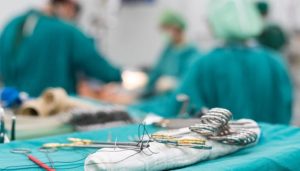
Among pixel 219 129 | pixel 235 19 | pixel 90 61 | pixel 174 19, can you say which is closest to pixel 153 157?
pixel 219 129

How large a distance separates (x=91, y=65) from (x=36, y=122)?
1.14 m

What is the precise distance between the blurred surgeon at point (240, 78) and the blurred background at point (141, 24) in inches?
37.3

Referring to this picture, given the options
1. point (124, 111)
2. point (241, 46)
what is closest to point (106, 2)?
point (241, 46)

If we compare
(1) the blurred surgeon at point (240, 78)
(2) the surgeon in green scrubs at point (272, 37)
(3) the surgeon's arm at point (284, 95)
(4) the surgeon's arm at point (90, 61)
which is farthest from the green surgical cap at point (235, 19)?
(2) the surgeon in green scrubs at point (272, 37)

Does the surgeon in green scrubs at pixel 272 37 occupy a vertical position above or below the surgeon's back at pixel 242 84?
above

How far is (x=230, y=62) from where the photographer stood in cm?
229

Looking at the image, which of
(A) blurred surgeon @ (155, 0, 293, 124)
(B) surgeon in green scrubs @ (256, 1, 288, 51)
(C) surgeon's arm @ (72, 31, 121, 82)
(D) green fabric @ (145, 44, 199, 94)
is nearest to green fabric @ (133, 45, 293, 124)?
(A) blurred surgeon @ (155, 0, 293, 124)

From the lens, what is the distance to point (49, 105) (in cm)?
197

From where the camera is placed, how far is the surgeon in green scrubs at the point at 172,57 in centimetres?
366

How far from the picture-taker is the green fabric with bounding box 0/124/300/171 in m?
1.13

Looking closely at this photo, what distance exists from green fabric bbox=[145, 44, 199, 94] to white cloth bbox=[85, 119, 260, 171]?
97.9 inches

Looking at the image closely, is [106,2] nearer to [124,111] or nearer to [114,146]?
[124,111]

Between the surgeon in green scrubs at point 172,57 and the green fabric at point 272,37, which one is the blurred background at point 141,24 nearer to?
the surgeon in green scrubs at point 172,57

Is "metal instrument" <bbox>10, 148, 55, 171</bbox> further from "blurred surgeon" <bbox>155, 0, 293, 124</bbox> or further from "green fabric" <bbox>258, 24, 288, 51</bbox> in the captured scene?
"green fabric" <bbox>258, 24, 288, 51</bbox>
